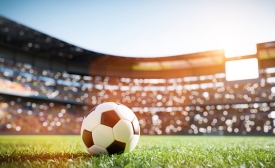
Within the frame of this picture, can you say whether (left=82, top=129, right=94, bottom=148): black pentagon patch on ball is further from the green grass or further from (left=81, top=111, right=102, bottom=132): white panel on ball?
the green grass

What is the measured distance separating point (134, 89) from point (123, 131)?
114 ft

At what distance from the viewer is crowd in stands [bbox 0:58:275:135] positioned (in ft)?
95.0

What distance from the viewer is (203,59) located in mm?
32438

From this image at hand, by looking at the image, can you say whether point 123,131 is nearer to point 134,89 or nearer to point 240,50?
point 240,50

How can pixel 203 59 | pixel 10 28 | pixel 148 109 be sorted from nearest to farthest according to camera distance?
pixel 10 28, pixel 203 59, pixel 148 109

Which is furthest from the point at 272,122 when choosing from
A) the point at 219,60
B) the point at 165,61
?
the point at 165,61

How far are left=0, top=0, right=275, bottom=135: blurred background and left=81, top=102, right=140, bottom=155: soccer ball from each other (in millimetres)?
22305

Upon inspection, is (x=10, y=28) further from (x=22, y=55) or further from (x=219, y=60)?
(x=219, y=60)

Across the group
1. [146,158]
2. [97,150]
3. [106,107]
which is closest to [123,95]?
[106,107]

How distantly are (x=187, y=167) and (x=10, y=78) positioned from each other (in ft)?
96.1

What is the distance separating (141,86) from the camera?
3856 centimetres

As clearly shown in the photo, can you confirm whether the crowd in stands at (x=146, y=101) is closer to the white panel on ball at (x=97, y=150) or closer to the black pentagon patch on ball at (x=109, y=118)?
the white panel on ball at (x=97, y=150)

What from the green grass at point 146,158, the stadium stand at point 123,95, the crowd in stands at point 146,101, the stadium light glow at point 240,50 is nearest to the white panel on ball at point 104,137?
the green grass at point 146,158

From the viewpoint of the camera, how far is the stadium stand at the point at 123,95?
2842 centimetres
